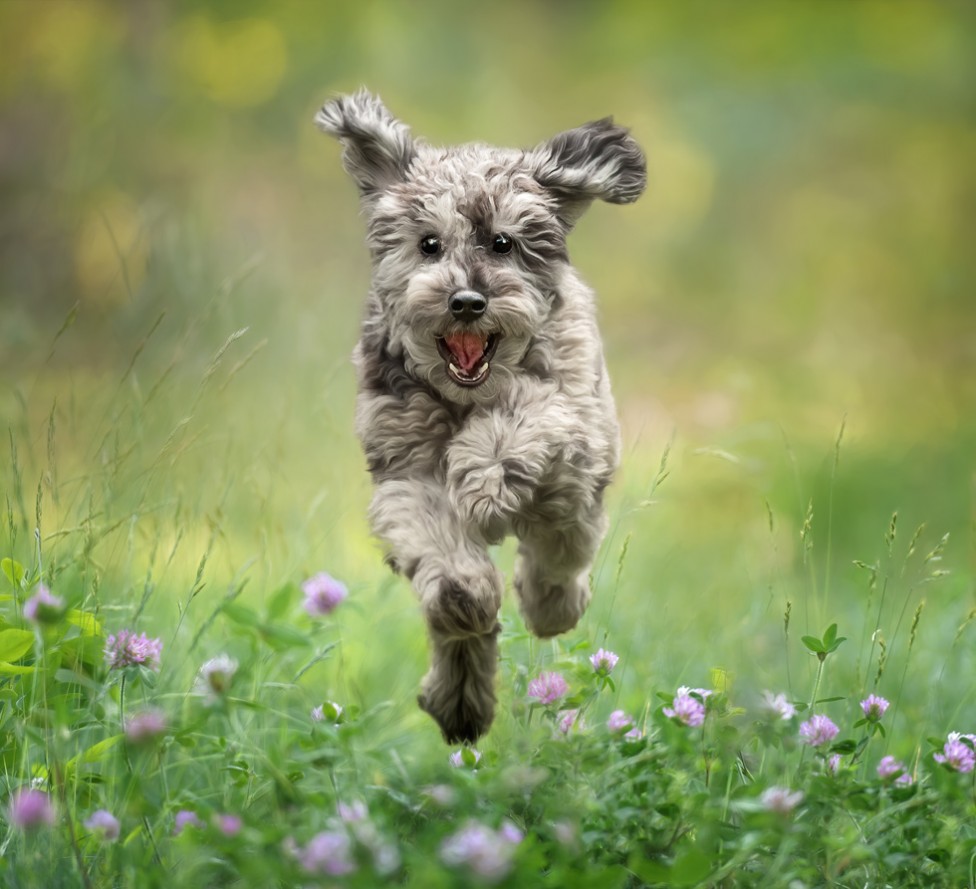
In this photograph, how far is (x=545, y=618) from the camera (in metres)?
4.29

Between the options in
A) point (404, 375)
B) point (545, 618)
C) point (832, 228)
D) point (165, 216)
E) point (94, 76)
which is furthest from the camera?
point (832, 228)

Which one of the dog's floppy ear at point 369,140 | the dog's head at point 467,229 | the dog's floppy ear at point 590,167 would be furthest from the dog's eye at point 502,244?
the dog's floppy ear at point 369,140

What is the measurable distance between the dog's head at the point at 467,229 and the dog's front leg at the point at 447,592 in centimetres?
33

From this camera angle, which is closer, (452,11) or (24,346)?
(24,346)

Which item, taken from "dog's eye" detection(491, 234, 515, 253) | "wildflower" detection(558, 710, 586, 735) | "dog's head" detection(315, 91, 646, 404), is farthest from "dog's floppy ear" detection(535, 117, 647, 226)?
"wildflower" detection(558, 710, 586, 735)

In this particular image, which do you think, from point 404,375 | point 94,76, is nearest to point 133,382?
point 404,375

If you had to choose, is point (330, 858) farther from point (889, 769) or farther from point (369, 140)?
point (369, 140)

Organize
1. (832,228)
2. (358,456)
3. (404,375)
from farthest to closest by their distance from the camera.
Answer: (832,228) → (358,456) → (404,375)

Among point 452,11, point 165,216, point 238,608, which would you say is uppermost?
point 452,11

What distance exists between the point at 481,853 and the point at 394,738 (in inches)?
95.2

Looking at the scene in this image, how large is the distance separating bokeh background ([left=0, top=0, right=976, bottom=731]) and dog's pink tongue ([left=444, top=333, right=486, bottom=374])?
41.5 inches

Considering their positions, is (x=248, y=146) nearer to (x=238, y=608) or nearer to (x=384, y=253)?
(x=384, y=253)

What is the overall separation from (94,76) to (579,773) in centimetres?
690

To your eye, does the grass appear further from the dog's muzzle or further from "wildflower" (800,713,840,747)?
the dog's muzzle
